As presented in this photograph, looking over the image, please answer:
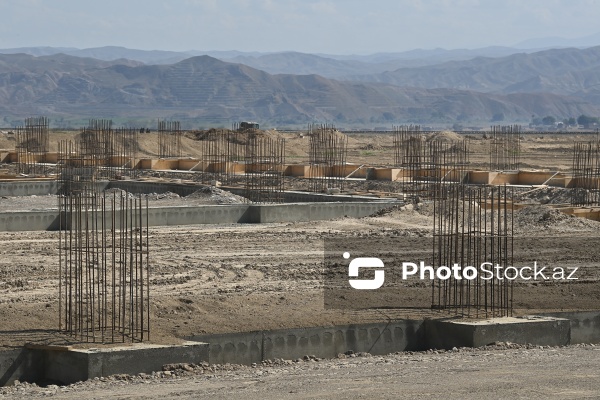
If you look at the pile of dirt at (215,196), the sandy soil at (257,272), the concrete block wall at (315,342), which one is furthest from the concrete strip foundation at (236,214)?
the concrete block wall at (315,342)

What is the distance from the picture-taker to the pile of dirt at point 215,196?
95.6 feet

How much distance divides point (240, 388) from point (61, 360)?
1.83 metres

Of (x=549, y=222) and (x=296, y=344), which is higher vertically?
(x=549, y=222)

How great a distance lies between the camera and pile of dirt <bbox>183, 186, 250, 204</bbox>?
29136mm

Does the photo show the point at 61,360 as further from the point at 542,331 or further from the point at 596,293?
the point at 596,293

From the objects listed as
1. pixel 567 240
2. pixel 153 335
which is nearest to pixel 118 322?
pixel 153 335

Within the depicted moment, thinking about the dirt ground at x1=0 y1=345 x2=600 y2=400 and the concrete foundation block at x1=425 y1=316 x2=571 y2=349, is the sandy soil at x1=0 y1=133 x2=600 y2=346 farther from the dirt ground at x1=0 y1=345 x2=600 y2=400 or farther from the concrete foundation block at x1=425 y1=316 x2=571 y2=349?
the dirt ground at x1=0 y1=345 x2=600 y2=400

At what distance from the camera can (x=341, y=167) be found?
37.1 metres

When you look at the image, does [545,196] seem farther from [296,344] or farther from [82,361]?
[82,361]

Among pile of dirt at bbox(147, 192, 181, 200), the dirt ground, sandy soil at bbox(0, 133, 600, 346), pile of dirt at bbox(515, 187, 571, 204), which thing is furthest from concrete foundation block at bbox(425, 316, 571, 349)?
pile of dirt at bbox(147, 192, 181, 200)

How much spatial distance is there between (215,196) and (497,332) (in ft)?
60.1

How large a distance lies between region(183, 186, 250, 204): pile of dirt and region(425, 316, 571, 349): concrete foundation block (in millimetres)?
16918

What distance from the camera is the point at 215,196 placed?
98.0 ft

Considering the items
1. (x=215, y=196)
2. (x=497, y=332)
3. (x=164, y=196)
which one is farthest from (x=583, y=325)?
(x=164, y=196)
